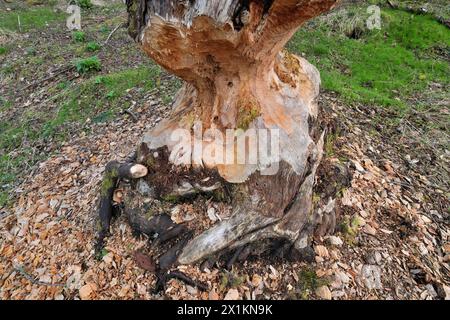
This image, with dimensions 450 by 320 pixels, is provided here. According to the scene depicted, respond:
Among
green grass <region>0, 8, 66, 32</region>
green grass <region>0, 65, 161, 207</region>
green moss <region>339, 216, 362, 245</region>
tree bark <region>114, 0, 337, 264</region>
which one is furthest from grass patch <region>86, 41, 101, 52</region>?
green moss <region>339, 216, 362, 245</region>

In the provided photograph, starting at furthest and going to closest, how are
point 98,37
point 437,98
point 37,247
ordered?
point 98,37
point 437,98
point 37,247

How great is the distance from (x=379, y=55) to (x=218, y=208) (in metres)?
5.50

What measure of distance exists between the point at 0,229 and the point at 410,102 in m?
5.90

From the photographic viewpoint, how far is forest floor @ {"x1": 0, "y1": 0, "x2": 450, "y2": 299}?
2.82 meters

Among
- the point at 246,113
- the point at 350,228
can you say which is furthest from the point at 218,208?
the point at 350,228

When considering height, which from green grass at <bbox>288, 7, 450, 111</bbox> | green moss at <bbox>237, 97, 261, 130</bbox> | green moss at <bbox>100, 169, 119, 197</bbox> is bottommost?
green moss at <bbox>100, 169, 119, 197</bbox>

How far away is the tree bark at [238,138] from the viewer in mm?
2361

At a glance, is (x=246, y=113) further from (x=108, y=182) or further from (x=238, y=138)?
(x=108, y=182)

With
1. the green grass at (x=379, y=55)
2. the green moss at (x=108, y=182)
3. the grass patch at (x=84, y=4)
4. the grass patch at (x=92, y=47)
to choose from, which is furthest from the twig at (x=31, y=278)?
the grass patch at (x=84, y=4)

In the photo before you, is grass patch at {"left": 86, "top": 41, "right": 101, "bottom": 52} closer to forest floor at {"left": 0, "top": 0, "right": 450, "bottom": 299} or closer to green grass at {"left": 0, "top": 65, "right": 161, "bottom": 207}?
forest floor at {"left": 0, "top": 0, "right": 450, "bottom": 299}

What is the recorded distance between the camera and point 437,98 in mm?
5531

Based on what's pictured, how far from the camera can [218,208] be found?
2.84 meters
